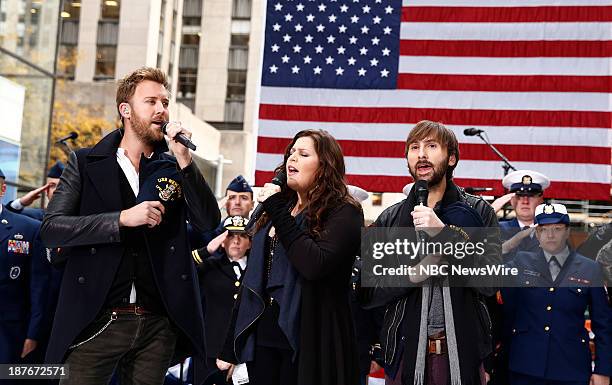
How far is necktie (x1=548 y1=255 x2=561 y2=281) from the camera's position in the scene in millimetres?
6176

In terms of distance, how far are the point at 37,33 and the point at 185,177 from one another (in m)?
13.5

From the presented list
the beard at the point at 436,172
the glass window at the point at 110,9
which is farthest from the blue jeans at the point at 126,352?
the glass window at the point at 110,9

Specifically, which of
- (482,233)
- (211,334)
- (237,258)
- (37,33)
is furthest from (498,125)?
(37,33)

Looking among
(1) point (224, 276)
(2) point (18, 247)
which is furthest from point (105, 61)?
(2) point (18, 247)

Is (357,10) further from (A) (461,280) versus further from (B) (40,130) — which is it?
(B) (40,130)

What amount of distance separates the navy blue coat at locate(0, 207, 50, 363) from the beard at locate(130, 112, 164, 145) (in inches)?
115

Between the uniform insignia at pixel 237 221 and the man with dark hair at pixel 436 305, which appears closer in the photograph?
the man with dark hair at pixel 436 305

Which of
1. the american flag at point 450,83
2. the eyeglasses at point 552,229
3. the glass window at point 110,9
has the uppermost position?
the glass window at point 110,9

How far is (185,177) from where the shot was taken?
3.98 m

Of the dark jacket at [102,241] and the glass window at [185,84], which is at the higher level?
the glass window at [185,84]

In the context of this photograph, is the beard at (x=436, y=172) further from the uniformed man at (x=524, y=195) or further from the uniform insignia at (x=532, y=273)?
the uniformed man at (x=524, y=195)

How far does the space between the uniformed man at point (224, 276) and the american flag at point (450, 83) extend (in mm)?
1264

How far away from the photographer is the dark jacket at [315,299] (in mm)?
3791

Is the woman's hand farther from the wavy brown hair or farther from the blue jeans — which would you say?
the blue jeans
